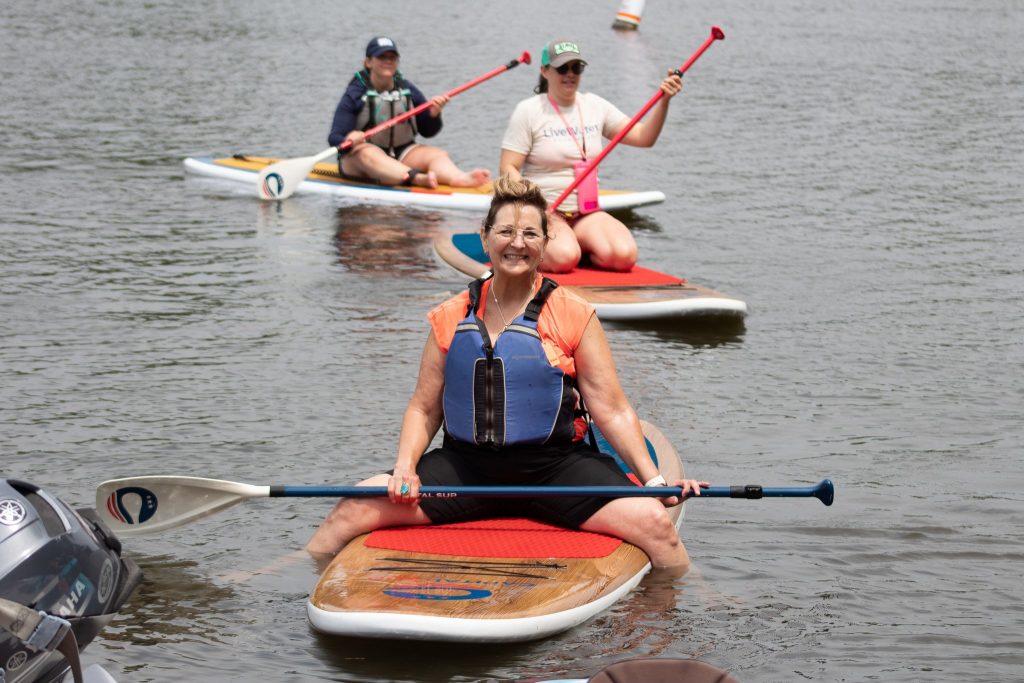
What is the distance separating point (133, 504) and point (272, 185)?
718 centimetres

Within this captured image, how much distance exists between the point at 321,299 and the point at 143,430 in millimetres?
2661

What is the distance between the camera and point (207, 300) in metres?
9.41

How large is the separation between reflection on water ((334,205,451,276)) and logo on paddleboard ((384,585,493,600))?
5665mm

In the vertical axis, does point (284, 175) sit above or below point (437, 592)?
above

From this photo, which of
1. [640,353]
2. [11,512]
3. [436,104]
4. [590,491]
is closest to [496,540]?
[590,491]

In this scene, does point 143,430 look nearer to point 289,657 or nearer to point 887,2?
point 289,657

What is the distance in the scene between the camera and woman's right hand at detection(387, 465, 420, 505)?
4918 mm

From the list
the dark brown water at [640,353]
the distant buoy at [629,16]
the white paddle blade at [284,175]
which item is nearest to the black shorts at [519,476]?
the dark brown water at [640,353]

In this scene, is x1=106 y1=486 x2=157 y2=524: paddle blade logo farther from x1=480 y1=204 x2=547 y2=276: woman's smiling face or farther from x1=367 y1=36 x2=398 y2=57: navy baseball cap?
x1=367 y1=36 x2=398 y2=57: navy baseball cap

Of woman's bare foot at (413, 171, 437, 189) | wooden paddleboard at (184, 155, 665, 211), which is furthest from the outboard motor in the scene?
woman's bare foot at (413, 171, 437, 189)

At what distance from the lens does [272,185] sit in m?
12.3

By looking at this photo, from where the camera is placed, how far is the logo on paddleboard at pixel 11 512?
4023mm

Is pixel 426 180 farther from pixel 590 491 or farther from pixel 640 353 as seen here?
pixel 590 491

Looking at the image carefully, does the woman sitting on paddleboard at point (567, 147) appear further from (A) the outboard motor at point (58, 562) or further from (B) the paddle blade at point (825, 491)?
(A) the outboard motor at point (58, 562)
